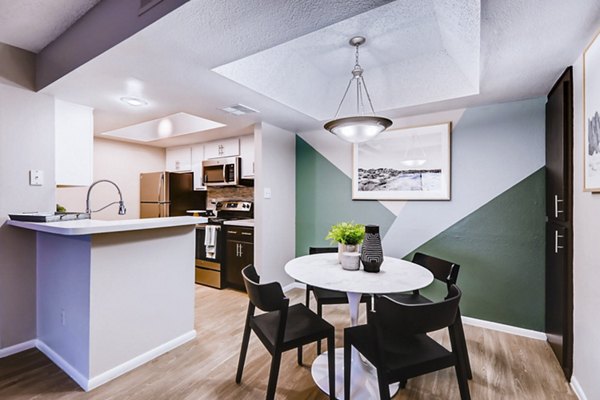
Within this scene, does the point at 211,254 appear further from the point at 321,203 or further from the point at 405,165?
the point at 405,165

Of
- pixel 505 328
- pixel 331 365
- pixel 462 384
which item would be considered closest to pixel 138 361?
pixel 331 365

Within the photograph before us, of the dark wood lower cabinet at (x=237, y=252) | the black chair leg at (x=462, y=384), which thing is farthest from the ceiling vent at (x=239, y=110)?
the black chair leg at (x=462, y=384)

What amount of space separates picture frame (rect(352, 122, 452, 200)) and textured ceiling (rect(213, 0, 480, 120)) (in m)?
0.42

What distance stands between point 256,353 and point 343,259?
3.46 feet

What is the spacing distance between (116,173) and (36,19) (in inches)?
119

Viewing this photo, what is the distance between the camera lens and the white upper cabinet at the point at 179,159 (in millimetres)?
4824

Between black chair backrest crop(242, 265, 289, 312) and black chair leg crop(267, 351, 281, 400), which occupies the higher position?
black chair backrest crop(242, 265, 289, 312)

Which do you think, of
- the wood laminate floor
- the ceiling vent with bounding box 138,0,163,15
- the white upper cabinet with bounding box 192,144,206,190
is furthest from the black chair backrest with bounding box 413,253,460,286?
the white upper cabinet with bounding box 192,144,206,190

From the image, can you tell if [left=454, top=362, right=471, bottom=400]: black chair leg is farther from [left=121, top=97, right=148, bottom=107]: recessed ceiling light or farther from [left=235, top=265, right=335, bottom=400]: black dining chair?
[left=121, top=97, right=148, bottom=107]: recessed ceiling light

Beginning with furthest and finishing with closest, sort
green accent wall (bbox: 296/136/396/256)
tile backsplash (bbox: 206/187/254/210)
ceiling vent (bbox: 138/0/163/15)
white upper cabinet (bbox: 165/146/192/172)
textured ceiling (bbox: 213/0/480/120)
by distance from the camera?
white upper cabinet (bbox: 165/146/192/172), tile backsplash (bbox: 206/187/254/210), green accent wall (bbox: 296/136/396/256), textured ceiling (bbox: 213/0/480/120), ceiling vent (bbox: 138/0/163/15)

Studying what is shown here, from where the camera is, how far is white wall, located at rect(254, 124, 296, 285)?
137 inches

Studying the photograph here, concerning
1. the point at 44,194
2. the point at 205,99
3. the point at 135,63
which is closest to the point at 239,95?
the point at 205,99

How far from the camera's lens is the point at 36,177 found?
238 cm

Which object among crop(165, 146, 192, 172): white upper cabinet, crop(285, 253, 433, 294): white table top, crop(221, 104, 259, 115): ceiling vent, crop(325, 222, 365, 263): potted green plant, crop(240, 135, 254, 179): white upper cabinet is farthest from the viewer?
crop(165, 146, 192, 172): white upper cabinet
